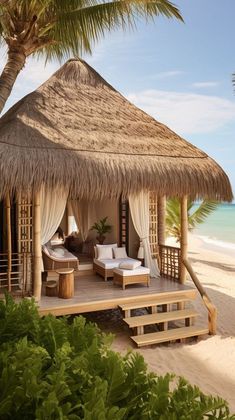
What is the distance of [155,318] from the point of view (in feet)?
18.8

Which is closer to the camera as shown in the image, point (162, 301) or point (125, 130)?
point (162, 301)

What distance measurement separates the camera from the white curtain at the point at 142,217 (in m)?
7.23

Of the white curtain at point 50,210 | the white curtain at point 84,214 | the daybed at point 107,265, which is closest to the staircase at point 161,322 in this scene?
the daybed at point 107,265

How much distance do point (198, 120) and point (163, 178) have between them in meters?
46.3

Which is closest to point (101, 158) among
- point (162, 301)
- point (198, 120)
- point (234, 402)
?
point (162, 301)

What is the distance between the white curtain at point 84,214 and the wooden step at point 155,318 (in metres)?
4.09

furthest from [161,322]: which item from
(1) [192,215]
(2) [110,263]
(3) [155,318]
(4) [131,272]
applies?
(1) [192,215]

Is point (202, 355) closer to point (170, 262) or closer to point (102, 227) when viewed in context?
point (170, 262)

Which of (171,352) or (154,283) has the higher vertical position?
(154,283)

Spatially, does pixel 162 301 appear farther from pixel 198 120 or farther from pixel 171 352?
pixel 198 120

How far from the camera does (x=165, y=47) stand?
14.6 m

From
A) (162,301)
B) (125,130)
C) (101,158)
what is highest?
(125,130)

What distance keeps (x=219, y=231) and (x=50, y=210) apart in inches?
1121

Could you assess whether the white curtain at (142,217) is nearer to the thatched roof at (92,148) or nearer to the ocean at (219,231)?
the thatched roof at (92,148)
